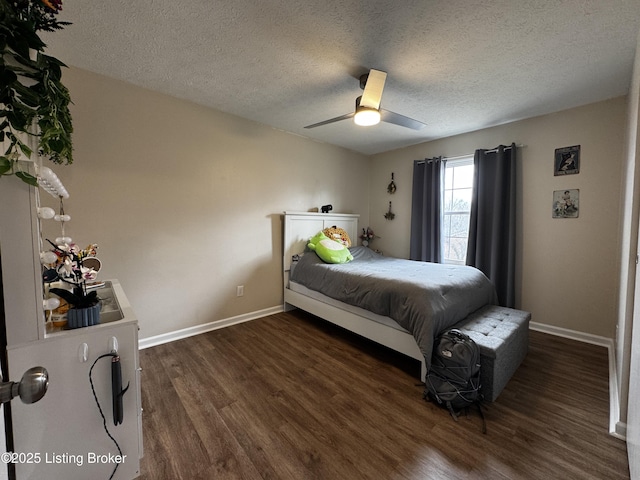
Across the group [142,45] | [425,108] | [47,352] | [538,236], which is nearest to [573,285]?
[538,236]

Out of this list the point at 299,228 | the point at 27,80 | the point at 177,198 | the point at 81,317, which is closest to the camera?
the point at 27,80

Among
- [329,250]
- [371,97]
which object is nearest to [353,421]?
[329,250]

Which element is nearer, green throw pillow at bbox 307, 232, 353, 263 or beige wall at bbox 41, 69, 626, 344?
beige wall at bbox 41, 69, 626, 344

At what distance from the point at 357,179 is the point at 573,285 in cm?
307

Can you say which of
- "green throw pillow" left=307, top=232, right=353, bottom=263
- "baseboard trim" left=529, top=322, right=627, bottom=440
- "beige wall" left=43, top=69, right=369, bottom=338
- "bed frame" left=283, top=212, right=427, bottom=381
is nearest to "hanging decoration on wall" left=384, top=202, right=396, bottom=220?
"bed frame" left=283, top=212, right=427, bottom=381

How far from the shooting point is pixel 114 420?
1071 millimetres

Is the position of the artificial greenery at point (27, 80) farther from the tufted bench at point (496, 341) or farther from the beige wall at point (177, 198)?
the tufted bench at point (496, 341)

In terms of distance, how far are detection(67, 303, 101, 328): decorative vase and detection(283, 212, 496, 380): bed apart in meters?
1.85

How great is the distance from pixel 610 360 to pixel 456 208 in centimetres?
212

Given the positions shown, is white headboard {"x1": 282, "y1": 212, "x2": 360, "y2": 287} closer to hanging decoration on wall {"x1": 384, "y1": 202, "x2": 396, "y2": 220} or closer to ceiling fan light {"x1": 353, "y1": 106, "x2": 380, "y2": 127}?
hanging decoration on wall {"x1": 384, "y1": 202, "x2": 396, "y2": 220}

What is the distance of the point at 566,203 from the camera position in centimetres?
274

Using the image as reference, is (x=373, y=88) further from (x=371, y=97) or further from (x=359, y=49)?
(x=359, y=49)

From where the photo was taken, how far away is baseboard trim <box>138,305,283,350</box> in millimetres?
2489

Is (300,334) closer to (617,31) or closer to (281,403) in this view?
(281,403)
